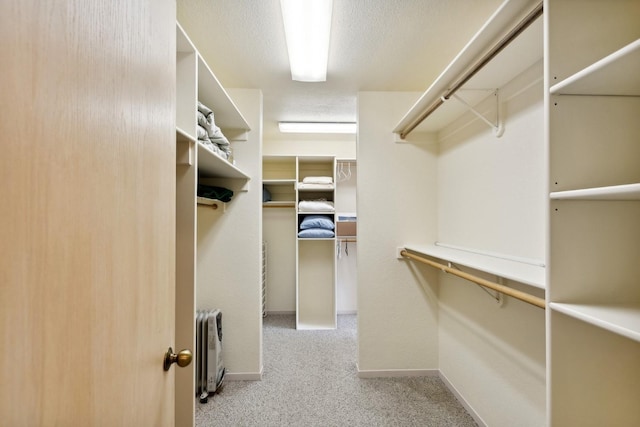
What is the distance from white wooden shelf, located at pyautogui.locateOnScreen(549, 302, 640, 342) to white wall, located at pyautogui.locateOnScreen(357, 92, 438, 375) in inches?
60.0

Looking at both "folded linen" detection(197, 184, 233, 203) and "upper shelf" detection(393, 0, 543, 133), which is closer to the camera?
"upper shelf" detection(393, 0, 543, 133)

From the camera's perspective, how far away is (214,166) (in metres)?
1.76

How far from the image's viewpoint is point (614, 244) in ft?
2.58

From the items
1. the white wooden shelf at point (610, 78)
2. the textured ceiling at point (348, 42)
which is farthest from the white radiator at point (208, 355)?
the white wooden shelf at point (610, 78)

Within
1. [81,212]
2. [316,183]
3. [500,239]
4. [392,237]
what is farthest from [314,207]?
[81,212]

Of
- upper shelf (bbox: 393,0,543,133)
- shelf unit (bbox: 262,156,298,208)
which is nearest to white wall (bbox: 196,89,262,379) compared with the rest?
shelf unit (bbox: 262,156,298,208)

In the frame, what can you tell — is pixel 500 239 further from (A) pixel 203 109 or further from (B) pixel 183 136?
(A) pixel 203 109

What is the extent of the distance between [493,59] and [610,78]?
0.58 meters

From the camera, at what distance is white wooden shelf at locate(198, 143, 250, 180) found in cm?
145

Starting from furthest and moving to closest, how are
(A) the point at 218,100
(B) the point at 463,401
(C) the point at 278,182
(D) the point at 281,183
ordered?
(D) the point at 281,183 → (C) the point at 278,182 → (B) the point at 463,401 → (A) the point at 218,100

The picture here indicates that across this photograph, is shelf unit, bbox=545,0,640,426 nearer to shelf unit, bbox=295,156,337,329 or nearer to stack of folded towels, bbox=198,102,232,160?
stack of folded towels, bbox=198,102,232,160

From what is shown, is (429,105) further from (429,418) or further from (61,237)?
(429,418)

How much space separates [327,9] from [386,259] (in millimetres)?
1760

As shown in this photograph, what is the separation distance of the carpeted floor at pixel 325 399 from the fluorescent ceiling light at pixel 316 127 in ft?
7.56
